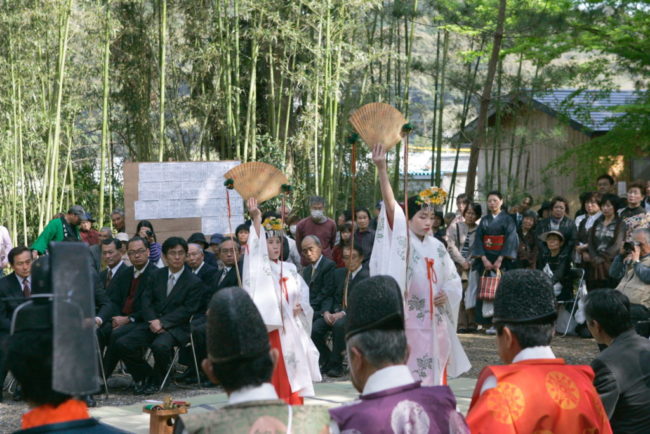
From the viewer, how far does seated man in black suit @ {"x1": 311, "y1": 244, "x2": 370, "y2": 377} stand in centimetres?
863

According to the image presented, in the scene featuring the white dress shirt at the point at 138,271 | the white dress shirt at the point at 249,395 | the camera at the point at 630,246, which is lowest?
the white dress shirt at the point at 138,271

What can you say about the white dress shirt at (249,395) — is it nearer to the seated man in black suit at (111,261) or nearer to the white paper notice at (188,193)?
the seated man in black suit at (111,261)

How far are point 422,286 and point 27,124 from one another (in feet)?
34.8

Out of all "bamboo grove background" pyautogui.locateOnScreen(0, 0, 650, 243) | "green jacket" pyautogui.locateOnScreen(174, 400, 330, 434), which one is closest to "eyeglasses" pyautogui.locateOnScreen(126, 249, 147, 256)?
"bamboo grove background" pyautogui.locateOnScreen(0, 0, 650, 243)

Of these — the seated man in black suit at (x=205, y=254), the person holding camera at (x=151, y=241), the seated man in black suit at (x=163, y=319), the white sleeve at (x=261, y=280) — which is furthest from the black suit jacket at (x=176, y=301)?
the white sleeve at (x=261, y=280)

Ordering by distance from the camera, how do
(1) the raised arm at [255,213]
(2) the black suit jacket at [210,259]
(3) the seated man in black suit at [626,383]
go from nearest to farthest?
(3) the seated man in black suit at [626,383] < (1) the raised arm at [255,213] < (2) the black suit jacket at [210,259]

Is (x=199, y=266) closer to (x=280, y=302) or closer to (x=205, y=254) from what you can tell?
(x=205, y=254)

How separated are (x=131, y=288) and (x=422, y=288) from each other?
401cm

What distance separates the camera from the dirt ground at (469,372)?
725cm

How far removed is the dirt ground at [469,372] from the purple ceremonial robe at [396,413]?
4844mm

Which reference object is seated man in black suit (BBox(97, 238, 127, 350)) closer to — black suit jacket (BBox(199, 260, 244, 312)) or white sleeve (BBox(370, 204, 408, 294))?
black suit jacket (BBox(199, 260, 244, 312))

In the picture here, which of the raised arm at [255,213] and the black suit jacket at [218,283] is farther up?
the raised arm at [255,213]

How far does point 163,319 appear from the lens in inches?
324

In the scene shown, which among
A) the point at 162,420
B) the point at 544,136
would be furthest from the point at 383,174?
the point at 544,136
